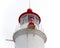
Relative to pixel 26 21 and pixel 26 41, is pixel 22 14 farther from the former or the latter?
pixel 26 41

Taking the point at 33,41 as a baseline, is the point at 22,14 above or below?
above

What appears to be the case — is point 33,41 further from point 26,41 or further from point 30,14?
point 30,14

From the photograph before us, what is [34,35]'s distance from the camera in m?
11.8

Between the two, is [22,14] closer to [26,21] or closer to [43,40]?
[26,21]

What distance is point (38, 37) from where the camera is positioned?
467 inches

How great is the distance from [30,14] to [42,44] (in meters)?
1.46

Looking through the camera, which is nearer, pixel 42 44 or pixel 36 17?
pixel 42 44

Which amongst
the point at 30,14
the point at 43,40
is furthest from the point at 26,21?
the point at 43,40

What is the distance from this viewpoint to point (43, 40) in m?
12.1

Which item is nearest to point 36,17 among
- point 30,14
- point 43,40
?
point 30,14

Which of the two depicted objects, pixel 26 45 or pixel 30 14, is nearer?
pixel 26 45

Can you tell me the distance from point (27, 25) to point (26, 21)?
0.36 metres

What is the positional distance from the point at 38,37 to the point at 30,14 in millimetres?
1226

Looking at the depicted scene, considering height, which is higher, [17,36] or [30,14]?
[30,14]
